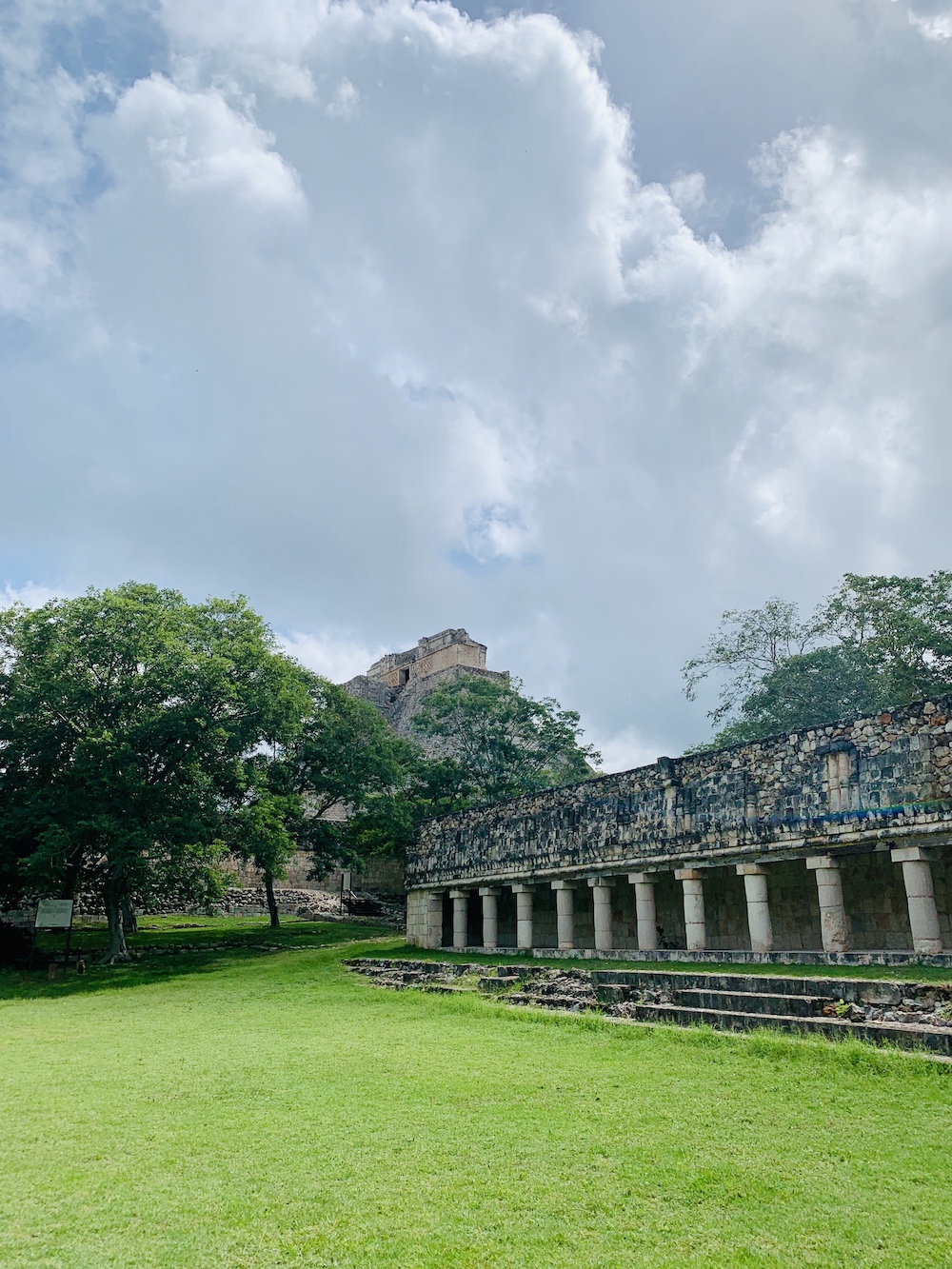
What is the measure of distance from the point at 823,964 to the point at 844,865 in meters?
4.16

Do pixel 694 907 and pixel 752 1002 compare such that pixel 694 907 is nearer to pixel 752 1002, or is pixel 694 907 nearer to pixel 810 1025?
pixel 752 1002

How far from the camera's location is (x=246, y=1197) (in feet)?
17.1

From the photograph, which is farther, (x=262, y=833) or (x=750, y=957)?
(x=262, y=833)

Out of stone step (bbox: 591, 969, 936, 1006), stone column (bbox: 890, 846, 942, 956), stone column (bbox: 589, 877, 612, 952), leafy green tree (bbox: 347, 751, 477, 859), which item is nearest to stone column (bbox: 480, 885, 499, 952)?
leafy green tree (bbox: 347, 751, 477, 859)

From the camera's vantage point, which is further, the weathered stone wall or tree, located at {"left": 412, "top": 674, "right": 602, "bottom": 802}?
tree, located at {"left": 412, "top": 674, "right": 602, "bottom": 802}

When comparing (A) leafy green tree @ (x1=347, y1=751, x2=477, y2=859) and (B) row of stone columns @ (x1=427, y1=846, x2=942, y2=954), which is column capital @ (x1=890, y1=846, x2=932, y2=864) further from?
(A) leafy green tree @ (x1=347, y1=751, x2=477, y2=859)

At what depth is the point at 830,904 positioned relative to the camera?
14.7m

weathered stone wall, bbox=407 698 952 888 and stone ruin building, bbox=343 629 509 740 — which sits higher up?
stone ruin building, bbox=343 629 509 740

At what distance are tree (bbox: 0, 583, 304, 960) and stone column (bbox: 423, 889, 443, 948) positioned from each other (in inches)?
236

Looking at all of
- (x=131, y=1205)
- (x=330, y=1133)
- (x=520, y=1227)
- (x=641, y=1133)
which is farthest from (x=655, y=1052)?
(x=131, y=1205)

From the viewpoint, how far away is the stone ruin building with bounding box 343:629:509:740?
178 feet

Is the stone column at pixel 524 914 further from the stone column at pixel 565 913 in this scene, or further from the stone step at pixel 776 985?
the stone step at pixel 776 985

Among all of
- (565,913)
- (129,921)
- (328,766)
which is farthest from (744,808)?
(129,921)

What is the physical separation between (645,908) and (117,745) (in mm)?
12745
